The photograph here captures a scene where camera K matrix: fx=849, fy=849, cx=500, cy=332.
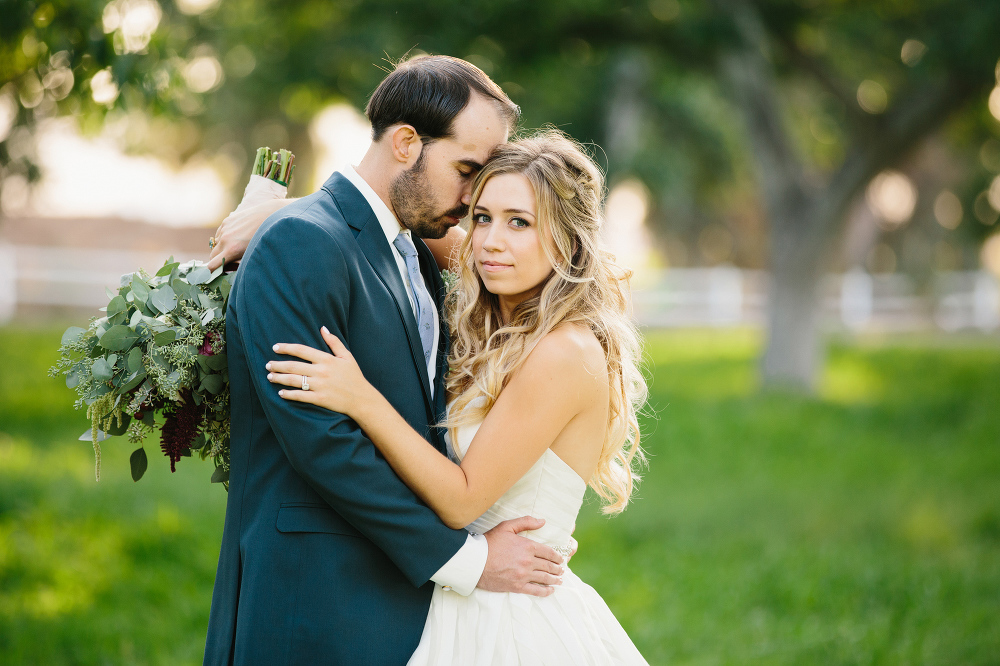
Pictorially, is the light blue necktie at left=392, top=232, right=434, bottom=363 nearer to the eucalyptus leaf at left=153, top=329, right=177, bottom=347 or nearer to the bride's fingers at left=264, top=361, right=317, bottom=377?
the bride's fingers at left=264, top=361, right=317, bottom=377

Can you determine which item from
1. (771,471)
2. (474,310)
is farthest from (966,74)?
(474,310)

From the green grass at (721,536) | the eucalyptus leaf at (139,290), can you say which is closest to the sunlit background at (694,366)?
the green grass at (721,536)

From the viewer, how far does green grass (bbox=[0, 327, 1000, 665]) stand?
540 cm

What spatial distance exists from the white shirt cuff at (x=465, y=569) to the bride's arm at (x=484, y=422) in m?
0.08

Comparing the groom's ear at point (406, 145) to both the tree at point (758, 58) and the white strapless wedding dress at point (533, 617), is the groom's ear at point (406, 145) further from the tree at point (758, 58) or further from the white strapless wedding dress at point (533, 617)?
the tree at point (758, 58)

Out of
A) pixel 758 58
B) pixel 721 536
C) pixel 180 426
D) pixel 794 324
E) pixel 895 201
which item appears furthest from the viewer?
pixel 895 201

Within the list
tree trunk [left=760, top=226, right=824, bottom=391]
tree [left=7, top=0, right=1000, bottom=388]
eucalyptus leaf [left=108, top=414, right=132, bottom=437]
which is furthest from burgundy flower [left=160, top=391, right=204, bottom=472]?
tree trunk [left=760, top=226, right=824, bottom=391]

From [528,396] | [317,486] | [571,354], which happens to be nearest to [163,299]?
[317,486]

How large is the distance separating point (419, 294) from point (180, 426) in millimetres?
821

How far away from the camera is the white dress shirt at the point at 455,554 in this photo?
2.37m

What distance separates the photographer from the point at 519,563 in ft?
8.16

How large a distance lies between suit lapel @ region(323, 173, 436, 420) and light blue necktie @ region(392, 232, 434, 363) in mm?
121

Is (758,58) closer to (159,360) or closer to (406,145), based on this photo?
(406,145)

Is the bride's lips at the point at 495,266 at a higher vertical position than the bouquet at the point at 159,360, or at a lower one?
higher
